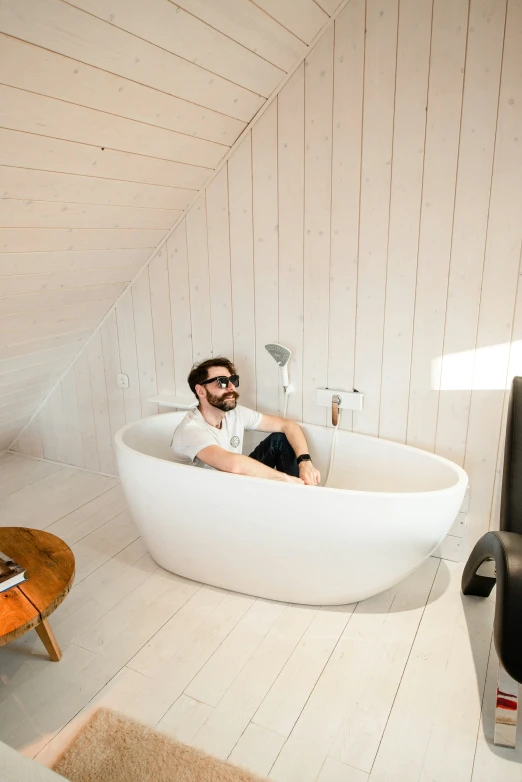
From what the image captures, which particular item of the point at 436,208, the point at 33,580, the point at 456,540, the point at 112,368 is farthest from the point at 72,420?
the point at 436,208

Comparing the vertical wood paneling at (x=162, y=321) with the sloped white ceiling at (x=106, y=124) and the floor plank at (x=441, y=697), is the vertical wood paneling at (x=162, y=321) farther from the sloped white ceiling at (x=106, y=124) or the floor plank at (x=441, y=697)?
the floor plank at (x=441, y=697)

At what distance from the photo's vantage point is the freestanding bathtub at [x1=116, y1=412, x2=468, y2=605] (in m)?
1.90

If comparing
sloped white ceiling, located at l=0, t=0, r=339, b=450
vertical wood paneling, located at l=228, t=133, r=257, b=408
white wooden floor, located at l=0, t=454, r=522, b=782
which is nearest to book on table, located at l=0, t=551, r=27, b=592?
white wooden floor, located at l=0, t=454, r=522, b=782

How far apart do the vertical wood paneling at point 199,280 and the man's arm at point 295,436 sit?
528 millimetres

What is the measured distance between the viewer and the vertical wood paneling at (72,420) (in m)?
3.42

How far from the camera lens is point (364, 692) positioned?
5.79ft

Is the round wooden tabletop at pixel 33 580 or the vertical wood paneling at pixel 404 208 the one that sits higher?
the vertical wood paneling at pixel 404 208

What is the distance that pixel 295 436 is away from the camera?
2.54 m

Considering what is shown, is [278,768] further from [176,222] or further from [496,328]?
[176,222]

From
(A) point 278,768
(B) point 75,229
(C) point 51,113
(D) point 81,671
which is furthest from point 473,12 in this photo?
(D) point 81,671

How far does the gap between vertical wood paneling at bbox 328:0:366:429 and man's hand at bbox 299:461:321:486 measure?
0.30m

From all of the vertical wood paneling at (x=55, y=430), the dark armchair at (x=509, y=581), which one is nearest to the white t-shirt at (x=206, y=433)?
the dark armchair at (x=509, y=581)

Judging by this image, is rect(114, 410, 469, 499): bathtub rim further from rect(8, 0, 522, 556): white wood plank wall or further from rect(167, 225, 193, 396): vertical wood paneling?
rect(167, 225, 193, 396): vertical wood paneling

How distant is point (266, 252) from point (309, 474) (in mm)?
1059
